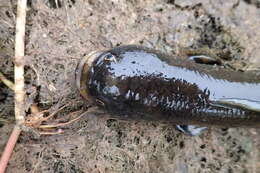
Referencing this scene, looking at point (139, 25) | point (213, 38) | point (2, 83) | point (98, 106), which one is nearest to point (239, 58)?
point (213, 38)

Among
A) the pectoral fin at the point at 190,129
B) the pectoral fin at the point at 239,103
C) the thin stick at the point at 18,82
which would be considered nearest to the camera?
the thin stick at the point at 18,82

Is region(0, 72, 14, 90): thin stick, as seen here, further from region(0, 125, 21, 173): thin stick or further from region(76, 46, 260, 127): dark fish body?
region(76, 46, 260, 127): dark fish body

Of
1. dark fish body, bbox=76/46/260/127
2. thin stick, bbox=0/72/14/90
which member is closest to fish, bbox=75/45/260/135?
dark fish body, bbox=76/46/260/127

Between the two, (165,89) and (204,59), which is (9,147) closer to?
(165,89)

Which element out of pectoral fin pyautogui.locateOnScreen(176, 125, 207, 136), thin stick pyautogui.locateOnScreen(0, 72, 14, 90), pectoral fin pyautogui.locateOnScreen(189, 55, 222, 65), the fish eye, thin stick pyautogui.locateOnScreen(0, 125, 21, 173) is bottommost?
thin stick pyautogui.locateOnScreen(0, 125, 21, 173)

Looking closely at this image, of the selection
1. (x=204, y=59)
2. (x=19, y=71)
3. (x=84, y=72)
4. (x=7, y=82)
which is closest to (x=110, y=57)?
(x=84, y=72)

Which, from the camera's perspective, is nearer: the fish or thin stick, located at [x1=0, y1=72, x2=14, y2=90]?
the fish

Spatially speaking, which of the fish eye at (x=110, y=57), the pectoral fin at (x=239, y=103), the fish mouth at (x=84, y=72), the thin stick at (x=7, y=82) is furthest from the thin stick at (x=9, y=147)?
the pectoral fin at (x=239, y=103)

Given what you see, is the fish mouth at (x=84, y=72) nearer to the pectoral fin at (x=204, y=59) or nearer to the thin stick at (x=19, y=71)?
the thin stick at (x=19, y=71)
